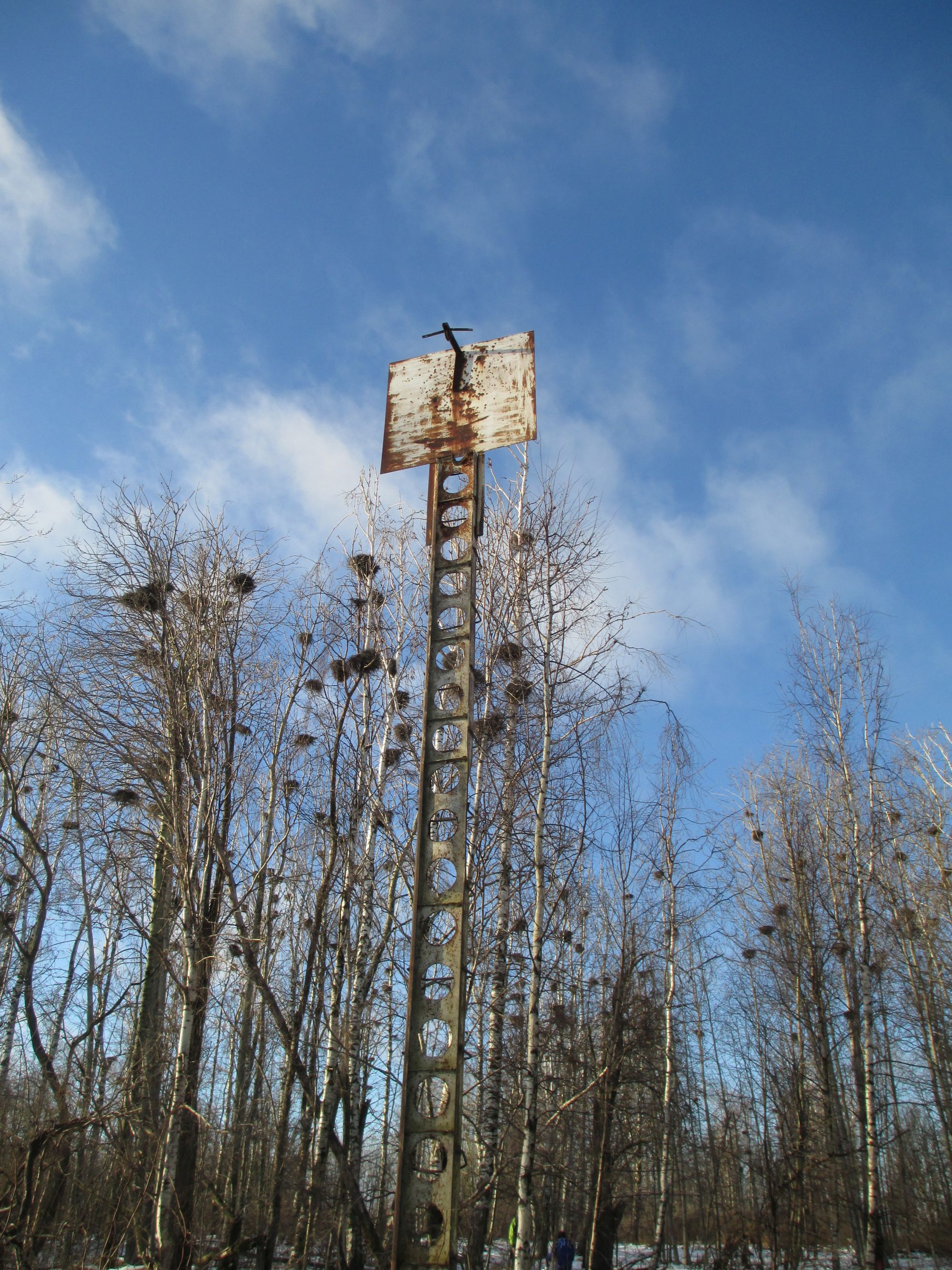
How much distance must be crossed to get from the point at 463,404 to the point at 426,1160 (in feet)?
12.0

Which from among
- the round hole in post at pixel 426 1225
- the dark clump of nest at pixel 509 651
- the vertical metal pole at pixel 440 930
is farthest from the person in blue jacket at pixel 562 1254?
the round hole in post at pixel 426 1225

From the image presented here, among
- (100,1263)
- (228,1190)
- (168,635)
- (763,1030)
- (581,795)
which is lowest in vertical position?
(228,1190)

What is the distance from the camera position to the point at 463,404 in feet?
15.1

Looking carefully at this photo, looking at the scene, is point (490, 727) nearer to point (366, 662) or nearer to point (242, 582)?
point (366, 662)

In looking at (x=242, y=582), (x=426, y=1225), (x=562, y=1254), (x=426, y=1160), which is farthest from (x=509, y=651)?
(x=562, y=1254)

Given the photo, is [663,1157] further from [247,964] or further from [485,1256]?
[247,964]

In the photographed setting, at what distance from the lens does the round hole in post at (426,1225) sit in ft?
9.96

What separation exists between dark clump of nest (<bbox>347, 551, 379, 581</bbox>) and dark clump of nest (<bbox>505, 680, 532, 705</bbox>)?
11.9ft

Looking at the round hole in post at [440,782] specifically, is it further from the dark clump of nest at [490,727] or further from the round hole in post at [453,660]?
the dark clump of nest at [490,727]

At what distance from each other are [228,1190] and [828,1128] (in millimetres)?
11449

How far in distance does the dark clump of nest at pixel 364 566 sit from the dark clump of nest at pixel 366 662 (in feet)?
3.82

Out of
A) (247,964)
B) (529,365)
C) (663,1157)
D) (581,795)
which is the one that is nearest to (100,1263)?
(247,964)

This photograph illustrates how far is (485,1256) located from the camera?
1092 centimetres

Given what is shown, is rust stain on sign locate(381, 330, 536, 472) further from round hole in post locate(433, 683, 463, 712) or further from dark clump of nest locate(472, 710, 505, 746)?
dark clump of nest locate(472, 710, 505, 746)
